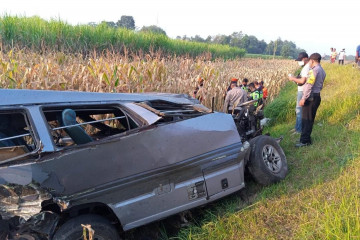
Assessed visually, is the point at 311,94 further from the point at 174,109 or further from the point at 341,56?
the point at 341,56

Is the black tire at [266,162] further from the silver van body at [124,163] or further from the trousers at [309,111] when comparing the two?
the trousers at [309,111]

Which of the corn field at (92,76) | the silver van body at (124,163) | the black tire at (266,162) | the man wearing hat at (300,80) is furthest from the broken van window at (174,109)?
the man wearing hat at (300,80)

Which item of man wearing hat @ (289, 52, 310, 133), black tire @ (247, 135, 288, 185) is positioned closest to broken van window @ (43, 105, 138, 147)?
black tire @ (247, 135, 288, 185)

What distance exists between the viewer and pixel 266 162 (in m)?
5.00

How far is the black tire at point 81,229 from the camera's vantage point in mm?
3016

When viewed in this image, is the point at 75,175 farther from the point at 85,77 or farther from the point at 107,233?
the point at 85,77

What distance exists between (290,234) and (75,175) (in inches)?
96.2

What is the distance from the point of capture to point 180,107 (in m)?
4.54

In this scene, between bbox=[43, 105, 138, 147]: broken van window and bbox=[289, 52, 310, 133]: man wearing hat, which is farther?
bbox=[289, 52, 310, 133]: man wearing hat

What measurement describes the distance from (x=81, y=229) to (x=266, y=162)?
298 cm

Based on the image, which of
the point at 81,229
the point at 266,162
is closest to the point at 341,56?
the point at 266,162

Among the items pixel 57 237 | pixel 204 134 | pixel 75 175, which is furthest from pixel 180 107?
pixel 57 237

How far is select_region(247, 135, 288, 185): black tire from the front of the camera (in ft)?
15.6

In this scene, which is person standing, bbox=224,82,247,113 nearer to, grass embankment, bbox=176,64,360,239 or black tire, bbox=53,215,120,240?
grass embankment, bbox=176,64,360,239
